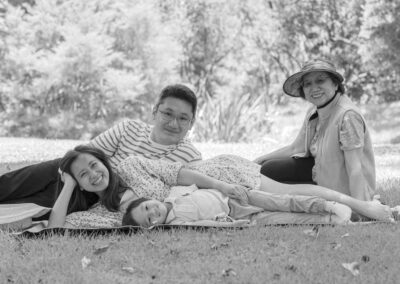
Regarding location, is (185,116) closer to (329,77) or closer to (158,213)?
(158,213)

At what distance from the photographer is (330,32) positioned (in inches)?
611

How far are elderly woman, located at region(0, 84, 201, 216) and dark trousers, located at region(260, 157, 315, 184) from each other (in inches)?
26.9

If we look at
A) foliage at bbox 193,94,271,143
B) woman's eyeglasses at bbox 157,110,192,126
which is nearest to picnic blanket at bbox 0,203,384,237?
woman's eyeglasses at bbox 157,110,192,126

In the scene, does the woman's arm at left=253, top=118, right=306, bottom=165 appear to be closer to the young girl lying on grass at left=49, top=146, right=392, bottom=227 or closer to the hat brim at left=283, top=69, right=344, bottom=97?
the hat brim at left=283, top=69, right=344, bottom=97

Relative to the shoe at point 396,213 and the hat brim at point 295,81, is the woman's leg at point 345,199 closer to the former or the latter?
the shoe at point 396,213

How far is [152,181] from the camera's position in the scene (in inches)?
162

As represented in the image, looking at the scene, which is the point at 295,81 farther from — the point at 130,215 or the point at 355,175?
the point at 130,215

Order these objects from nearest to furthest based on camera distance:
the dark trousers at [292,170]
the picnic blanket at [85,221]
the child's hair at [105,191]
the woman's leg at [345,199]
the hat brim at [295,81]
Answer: the picnic blanket at [85,221], the woman's leg at [345,199], the child's hair at [105,191], the hat brim at [295,81], the dark trousers at [292,170]

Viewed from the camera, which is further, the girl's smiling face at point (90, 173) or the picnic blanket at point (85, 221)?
the girl's smiling face at point (90, 173)

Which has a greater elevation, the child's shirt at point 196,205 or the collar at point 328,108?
the collar at point 328,108

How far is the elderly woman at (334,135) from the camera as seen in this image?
4148mm

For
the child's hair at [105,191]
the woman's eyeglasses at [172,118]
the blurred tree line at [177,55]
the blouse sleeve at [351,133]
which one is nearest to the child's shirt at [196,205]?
the child's hair at [105,191]

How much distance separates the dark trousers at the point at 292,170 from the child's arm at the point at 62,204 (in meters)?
1.65

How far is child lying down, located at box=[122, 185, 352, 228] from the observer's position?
370 centimetres
